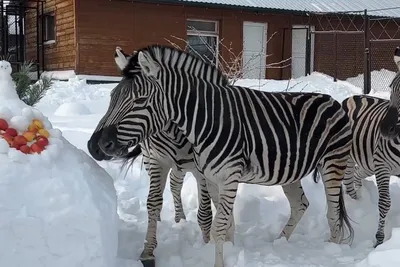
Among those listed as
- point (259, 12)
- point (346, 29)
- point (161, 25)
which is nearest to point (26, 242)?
point (161, 25)

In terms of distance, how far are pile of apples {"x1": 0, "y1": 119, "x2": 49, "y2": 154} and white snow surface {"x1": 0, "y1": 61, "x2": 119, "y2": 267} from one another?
1.8 inches

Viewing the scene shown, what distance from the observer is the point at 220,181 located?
14.5 ft

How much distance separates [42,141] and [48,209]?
1.88 ft

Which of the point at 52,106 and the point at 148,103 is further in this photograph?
the point at 52,106

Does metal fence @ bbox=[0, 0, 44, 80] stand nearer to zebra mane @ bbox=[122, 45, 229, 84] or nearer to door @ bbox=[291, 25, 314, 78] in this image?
door @ bbox=[291, 25, 314, 78]

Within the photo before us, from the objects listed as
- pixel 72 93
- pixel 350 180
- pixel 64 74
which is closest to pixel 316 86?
pixel 72 93

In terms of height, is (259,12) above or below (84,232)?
above

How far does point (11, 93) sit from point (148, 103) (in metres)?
1.04

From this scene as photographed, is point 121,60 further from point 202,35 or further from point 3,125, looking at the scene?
point 202,35

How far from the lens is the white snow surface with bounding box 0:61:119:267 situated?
11.2ft

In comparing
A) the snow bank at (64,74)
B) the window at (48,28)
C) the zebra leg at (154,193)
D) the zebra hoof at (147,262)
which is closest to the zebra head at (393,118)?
the zebra leg at (154,193)

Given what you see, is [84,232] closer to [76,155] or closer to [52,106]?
[76,155]

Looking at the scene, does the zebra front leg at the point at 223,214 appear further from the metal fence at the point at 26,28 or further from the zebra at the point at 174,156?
the metal fence at the point at 26,28

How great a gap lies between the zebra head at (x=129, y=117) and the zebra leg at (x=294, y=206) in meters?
1.76
